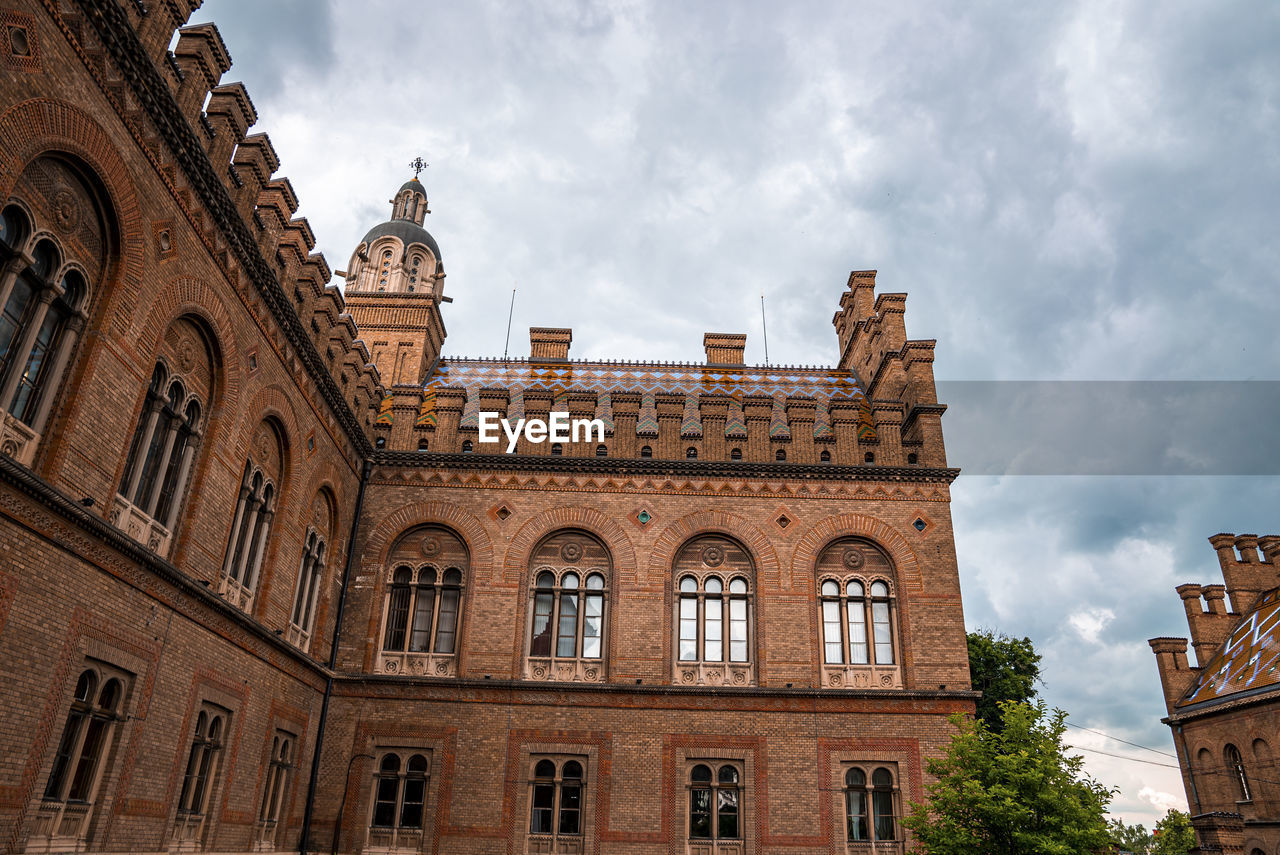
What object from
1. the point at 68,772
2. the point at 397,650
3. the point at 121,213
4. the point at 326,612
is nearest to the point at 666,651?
the point at 397,650

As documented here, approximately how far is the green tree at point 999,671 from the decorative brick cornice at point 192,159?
27537 mm

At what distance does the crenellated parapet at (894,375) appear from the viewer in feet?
86.8

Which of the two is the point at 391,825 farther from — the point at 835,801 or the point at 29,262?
the point at 29,262

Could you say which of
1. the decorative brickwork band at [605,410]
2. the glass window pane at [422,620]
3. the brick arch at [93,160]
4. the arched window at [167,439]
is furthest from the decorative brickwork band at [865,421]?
the brick arch at [93,160]

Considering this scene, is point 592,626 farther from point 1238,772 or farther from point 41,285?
point 1238,772

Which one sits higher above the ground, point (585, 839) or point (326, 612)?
point (326, 612)

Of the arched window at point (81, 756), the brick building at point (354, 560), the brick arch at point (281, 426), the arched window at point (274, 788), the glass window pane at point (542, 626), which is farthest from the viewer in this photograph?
the glass window pane at point (542, 626)

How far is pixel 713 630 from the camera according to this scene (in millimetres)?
24625

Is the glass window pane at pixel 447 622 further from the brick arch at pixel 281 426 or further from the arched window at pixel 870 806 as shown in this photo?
the arched window at pixel 870 806

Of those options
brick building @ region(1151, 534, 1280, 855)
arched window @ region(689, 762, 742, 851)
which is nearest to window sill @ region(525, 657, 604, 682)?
arched window @ region(689, 762, 742, 851)

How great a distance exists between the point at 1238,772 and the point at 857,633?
57.6 ft

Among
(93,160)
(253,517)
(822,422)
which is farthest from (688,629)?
(93,160)

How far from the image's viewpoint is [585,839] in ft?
72.2

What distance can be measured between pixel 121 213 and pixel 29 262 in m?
1.93
